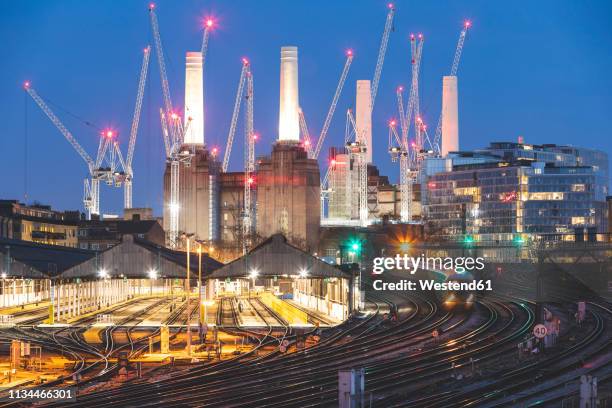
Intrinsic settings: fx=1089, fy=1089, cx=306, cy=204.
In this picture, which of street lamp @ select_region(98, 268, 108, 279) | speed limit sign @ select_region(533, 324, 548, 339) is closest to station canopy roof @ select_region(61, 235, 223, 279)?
street lamp @ select_region(98, 268, 108, 279)

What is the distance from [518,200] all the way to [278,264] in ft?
415

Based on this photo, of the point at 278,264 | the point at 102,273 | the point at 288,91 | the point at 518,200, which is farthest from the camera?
the point at 288,91

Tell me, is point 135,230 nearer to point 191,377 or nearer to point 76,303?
point 76,303

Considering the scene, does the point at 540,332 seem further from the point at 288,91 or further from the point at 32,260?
the point at 288,91

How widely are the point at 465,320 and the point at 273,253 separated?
11.8 meters

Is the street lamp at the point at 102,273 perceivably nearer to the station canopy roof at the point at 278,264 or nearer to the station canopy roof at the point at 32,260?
the station canopy roof at the point at 32,260

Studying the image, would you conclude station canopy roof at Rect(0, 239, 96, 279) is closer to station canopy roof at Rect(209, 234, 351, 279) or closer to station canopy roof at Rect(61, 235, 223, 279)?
station canopy roof at Rect(61, 235, 223, 279)

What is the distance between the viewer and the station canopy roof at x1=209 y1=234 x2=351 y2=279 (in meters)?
63.0

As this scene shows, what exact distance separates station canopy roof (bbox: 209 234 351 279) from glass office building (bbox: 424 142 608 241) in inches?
4340

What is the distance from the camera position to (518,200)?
185m

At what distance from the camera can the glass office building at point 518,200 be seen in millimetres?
178375

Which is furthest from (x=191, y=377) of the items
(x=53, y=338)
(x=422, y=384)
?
(x=53, y=338)

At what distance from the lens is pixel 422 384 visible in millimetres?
36812

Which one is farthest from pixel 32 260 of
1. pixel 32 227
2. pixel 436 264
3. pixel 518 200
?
pixel 518 200
